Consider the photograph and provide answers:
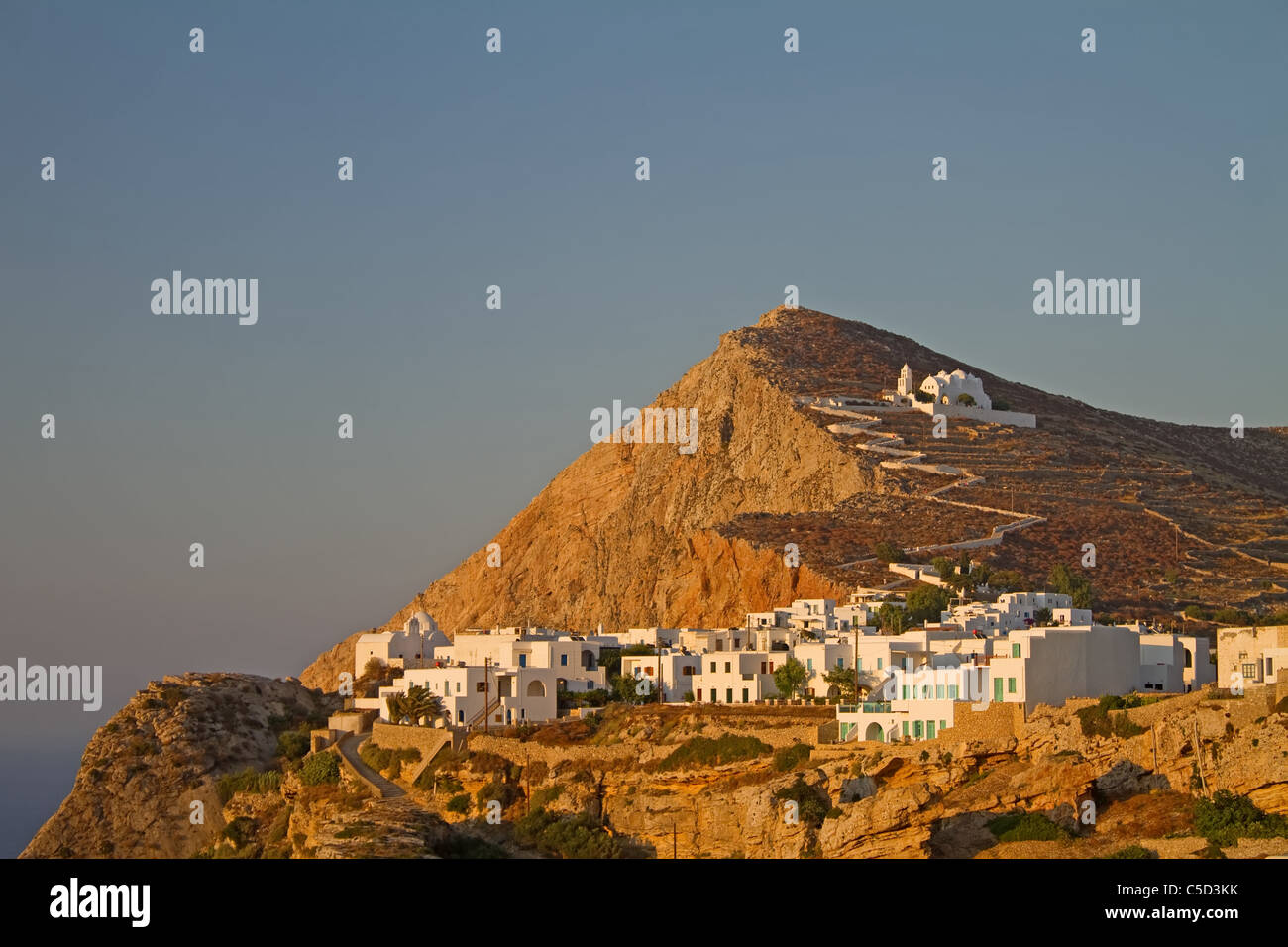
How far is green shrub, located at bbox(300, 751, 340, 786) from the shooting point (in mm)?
58125

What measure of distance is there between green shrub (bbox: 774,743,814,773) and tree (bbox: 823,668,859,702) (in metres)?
5.42

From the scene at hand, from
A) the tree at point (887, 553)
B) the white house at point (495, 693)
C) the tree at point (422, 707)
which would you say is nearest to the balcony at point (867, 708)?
the white house at point (495, 693)

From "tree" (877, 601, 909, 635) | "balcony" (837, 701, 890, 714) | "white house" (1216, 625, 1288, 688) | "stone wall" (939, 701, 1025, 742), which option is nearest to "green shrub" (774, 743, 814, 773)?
"balcony" (837, 701, 890, 714)

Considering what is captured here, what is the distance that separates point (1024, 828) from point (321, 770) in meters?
25.5

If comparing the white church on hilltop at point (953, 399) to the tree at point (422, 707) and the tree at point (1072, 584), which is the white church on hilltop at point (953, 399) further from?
the tree at point (422, 707)

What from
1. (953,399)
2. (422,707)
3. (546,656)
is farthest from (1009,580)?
(953,399)

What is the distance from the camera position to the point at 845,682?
55969 mm

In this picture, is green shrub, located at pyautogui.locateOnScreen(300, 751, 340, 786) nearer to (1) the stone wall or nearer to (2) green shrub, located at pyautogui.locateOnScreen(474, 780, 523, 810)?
(2) green shrub, located at pyautogui.locateOnScreen(474, 780, 523, 810)
